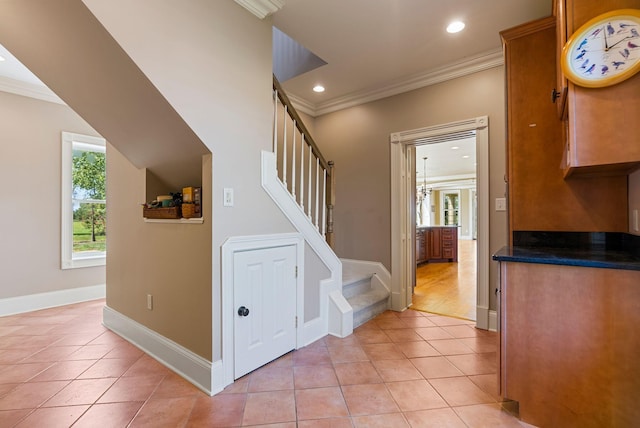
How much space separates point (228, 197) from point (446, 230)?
6298mm

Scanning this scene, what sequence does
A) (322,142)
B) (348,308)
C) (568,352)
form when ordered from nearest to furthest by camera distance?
1. (568,352)
2. (348,308)
3. (322,142)

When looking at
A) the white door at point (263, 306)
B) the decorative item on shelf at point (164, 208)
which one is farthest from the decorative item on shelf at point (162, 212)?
the white door at point (263, 306)

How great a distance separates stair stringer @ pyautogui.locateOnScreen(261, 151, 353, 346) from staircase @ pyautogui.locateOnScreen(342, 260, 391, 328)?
0.26 m

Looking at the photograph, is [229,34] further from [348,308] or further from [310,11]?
[348,308]

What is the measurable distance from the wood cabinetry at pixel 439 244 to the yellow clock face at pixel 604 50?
17.7 feet

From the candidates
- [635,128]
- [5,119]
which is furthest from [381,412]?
[5,119]

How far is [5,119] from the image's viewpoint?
10.9 ft

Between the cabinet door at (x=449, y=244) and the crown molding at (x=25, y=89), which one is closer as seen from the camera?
the crown molding at (x=25, y=89)

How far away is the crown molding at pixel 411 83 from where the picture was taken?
2838mm

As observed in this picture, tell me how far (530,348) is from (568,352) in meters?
0.15

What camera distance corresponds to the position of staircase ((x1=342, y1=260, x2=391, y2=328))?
3.04 metres

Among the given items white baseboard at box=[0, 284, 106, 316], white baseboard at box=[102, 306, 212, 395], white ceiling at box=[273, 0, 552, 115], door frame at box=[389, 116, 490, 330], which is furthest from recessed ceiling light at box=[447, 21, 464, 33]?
white baseboard at box=[0, 284, 106, 316]

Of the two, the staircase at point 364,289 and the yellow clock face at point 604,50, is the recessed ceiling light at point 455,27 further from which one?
the staircase at point 364,289

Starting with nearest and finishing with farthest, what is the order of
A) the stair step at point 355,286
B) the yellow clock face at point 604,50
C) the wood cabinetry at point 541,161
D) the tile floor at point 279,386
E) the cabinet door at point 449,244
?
1. the yellow clock face at point 604,50
2. the tile floor at point 279,386
3. the wood cabinetry at point 541,161
4. the stair step at point 355,286
5. the cabinet door at point 449,244
